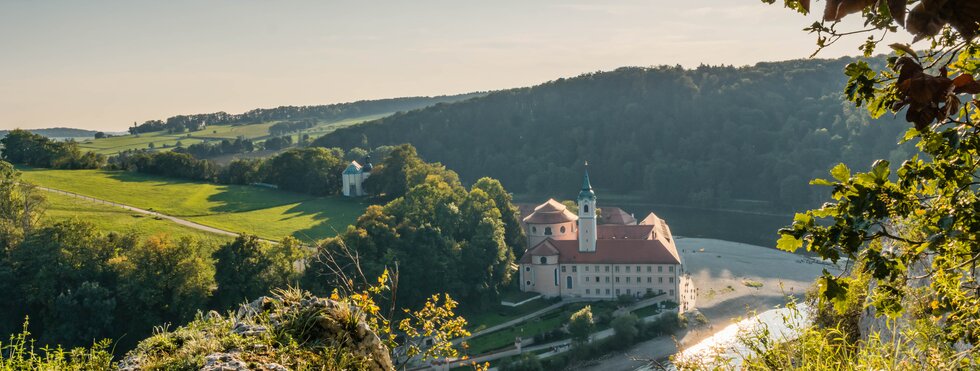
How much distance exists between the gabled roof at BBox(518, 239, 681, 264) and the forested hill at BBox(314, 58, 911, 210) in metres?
38.3

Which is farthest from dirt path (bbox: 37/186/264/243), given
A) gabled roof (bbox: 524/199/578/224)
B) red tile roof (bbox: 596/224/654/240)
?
red tile roof (bbox: 596/224/654/240)

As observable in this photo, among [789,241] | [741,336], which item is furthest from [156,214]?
[789,241]

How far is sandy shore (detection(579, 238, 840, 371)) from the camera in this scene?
33062 millimetres

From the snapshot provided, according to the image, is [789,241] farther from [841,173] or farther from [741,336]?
[741,336]

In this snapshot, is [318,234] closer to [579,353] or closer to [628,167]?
[579,353]

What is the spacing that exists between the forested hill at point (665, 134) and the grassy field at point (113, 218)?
50502 millimetres

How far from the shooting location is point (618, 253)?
4275 cm

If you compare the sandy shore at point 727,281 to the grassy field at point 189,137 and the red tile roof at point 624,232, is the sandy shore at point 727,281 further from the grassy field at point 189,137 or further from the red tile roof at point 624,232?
the grassy field at point 189,137

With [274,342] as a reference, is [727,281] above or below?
below

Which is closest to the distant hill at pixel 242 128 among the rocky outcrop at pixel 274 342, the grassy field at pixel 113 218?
the grassy field at pixel 113 218

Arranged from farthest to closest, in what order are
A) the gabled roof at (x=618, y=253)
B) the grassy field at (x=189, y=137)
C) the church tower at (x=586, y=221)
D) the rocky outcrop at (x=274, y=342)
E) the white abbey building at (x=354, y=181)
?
the grassy field at (x=189, y=137) → the white abbey building at (x=354, y=181) → the church tower at (x=586, y=221) → the gabled roof at (x=618, y=253) → the rocky outcrop at (x=274, y=342)

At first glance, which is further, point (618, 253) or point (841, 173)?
point (618, 253)

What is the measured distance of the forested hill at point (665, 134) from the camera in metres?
83.4

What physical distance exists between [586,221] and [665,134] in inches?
2441
